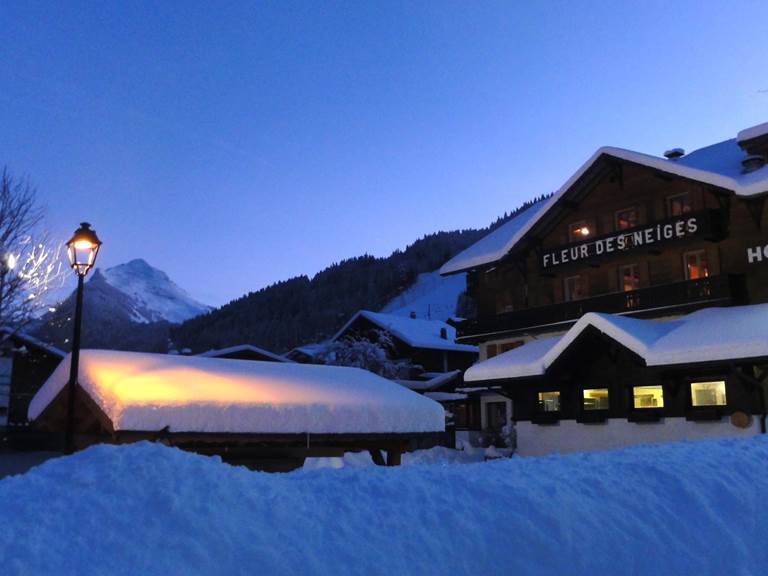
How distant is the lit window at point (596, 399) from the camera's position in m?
24.9

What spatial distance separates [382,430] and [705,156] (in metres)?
21.3

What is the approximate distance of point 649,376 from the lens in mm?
23266

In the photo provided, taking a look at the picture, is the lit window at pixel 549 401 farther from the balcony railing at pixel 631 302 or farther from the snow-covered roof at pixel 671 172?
the snow-covered roof at pixel 671 172

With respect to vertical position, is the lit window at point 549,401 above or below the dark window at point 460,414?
above

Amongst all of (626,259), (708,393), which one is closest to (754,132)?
(626,259)

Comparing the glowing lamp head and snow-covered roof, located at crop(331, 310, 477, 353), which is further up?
snow-covered roof, located at crop(331, 310, 477, 353)

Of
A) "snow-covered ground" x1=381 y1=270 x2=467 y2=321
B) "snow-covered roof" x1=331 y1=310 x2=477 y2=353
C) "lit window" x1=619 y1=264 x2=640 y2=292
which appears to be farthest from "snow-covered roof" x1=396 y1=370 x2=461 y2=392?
"snow-covered ground" x1=381 y1=270 x2=467 y2=321

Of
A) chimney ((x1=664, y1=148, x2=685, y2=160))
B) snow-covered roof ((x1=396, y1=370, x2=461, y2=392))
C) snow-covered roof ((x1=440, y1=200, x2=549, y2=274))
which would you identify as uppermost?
chimney ((x1=664, y1=148, x2=685, y2=160))

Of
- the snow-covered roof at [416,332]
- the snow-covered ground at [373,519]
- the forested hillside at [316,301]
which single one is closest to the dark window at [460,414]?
the snow-covered roof at [416,332]

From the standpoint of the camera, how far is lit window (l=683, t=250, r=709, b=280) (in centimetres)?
2448

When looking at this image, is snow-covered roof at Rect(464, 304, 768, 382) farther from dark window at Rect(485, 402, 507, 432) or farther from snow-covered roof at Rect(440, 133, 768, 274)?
dark window at Rect(485, 402, 507, 432)

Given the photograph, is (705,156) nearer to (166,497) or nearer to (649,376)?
(649,376)

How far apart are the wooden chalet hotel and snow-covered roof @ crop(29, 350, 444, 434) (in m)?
10.5

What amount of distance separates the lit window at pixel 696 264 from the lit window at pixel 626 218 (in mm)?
2721
